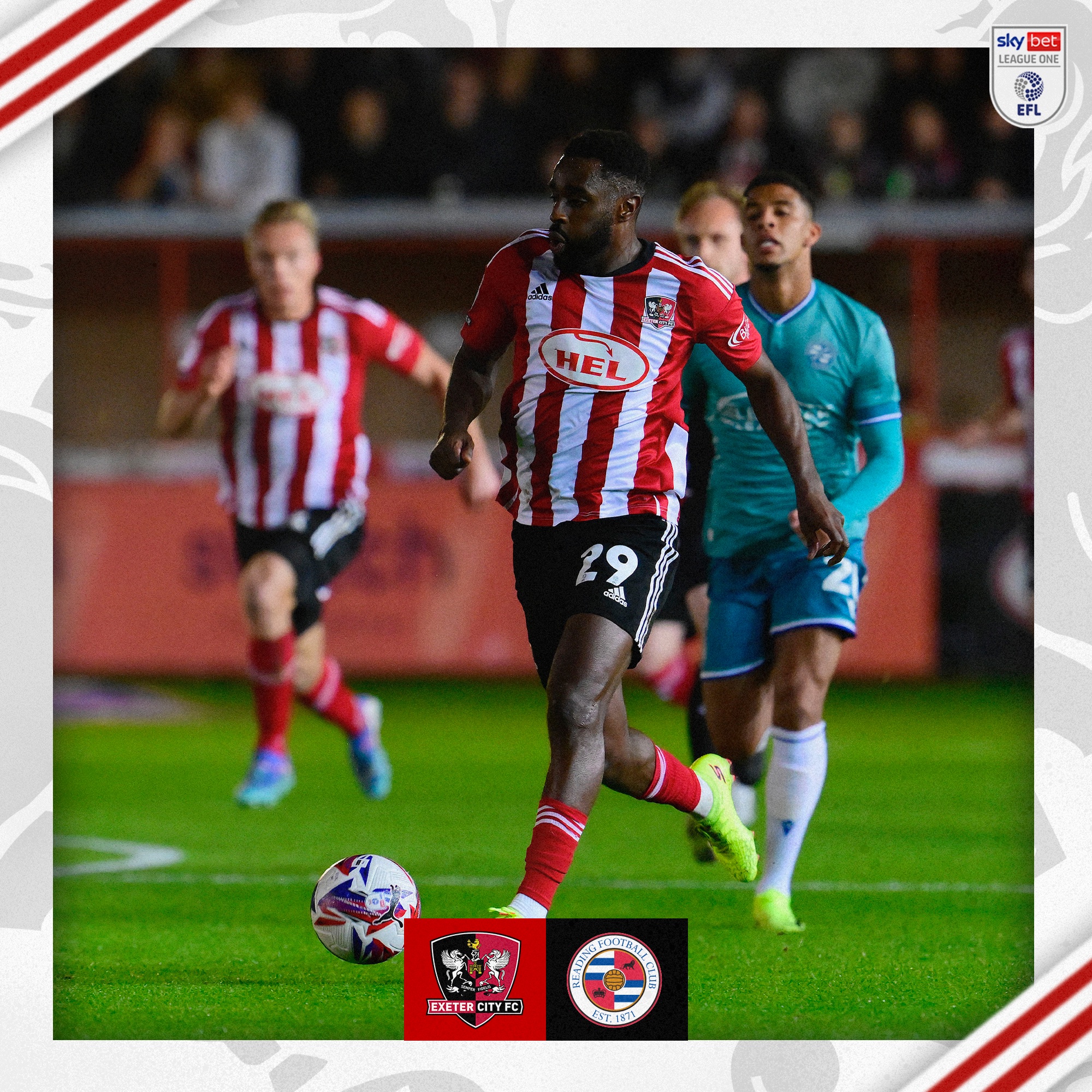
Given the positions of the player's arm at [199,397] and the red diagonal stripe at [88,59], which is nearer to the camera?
the red diagonal stripe at [88,59]

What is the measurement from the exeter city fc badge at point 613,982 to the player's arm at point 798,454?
1.04 metres

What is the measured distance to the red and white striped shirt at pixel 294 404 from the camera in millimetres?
7523

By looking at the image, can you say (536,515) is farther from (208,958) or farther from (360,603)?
(360,603)

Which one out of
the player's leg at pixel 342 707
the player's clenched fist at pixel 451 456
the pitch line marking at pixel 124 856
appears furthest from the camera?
the player's leg at pixel 342 707

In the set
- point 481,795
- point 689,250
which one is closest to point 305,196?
point 481,795

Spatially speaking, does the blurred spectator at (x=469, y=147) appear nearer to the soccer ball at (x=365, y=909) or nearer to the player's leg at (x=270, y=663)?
the player's leg at (x=270, y=663)

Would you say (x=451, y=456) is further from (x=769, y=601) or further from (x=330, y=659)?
(x=330, y=659)

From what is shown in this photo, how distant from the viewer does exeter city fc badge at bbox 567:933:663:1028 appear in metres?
3.78

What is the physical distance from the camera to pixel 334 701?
767 centimetres

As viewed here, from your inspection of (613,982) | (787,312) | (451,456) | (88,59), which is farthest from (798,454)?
(88,59)

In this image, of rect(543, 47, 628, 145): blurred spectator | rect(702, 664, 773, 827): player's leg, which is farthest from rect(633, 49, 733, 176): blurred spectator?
rect(702, 664, 773, 827): player's leg

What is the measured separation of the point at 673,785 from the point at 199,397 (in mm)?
2598

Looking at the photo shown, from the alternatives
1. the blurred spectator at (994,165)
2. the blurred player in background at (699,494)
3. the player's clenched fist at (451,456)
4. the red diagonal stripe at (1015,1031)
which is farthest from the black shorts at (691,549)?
the red diagonal stripe at (1015,1031)

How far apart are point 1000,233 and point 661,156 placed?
8.11 ft
